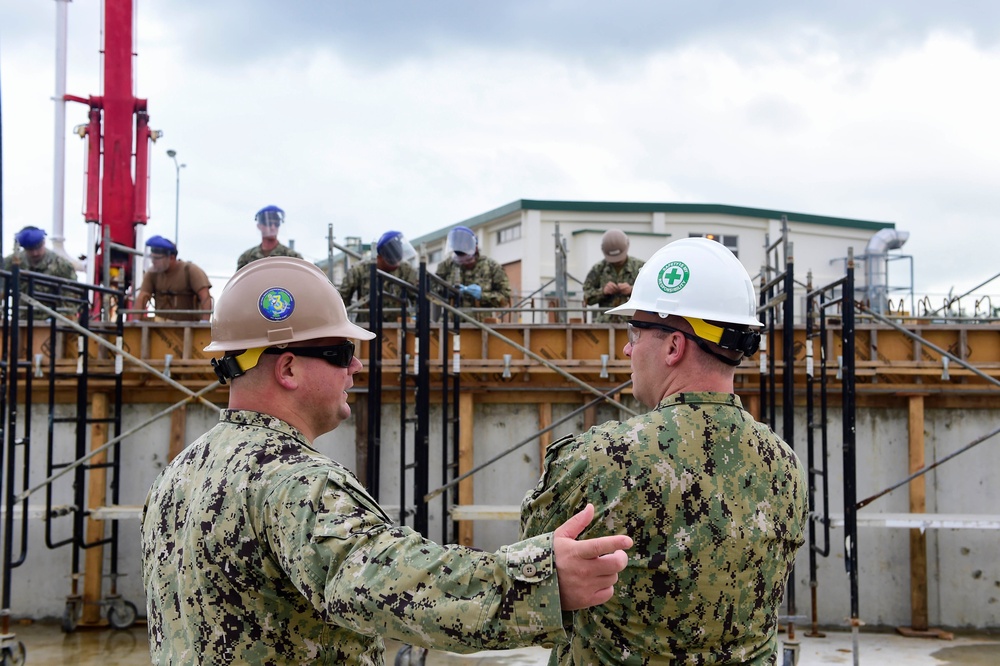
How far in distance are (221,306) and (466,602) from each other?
3.69ft

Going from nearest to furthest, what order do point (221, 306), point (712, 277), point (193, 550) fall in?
point (193, 550), point (221, 306), point (712, 277)

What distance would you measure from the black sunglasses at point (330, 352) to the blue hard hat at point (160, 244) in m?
9.29

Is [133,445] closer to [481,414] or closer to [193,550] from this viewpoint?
[481,414]

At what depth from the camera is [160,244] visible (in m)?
10.7

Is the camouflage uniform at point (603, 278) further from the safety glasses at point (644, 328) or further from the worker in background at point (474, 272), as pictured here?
the safety glasses at point (644, 328)

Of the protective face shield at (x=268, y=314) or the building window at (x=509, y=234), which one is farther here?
the building window at (x=509, y=234)

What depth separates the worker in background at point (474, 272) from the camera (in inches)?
414

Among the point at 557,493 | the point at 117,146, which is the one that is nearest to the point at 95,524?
the point at 117,146

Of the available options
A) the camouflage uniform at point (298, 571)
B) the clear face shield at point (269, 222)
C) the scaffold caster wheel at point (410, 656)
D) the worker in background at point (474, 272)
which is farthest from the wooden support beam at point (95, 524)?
the camouflage uniform at point (298, 571)

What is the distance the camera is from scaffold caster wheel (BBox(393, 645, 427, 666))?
6.76m

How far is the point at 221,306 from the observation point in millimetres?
2209

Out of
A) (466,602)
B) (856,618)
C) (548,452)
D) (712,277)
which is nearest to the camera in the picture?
(466,602)

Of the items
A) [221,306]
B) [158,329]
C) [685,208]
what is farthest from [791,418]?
[685,208]

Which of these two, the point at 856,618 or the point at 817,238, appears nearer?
the point at 856,618
